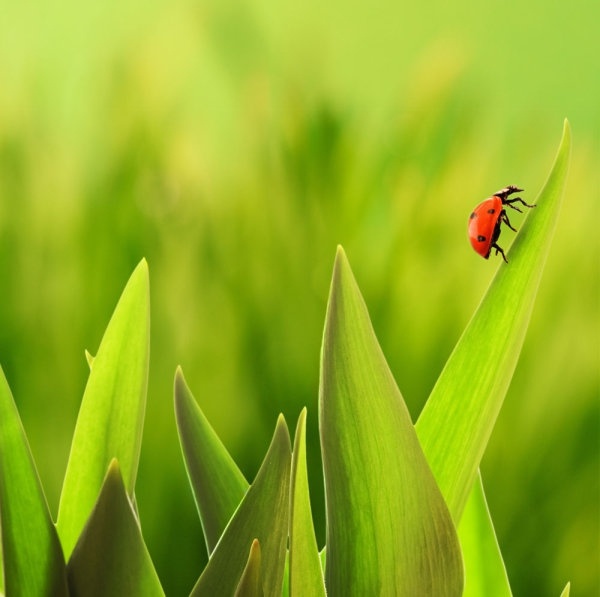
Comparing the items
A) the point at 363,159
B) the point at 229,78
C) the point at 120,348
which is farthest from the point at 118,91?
the point at 120,348

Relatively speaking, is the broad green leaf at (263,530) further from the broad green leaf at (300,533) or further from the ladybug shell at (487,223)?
the ladybug shell at (487,223)

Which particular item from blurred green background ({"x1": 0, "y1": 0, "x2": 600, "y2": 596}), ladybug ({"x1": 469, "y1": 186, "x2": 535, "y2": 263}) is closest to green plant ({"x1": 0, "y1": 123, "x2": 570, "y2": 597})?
ladybug ({"x1": 469, "y1": 186, "x2": 535, "y2": 263})

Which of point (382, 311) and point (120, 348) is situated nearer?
point (120, 348)

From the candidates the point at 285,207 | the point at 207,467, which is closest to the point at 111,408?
the point at 207,467

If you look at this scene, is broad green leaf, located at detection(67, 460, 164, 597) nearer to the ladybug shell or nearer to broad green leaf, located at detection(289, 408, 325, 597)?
broad green leaf, located at detection(289, 408, 325, 597)

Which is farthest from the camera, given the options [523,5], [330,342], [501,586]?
[523,5]

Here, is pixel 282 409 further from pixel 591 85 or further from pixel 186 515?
pixel 591 85

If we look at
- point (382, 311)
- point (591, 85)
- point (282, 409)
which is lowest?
point (282, 409)

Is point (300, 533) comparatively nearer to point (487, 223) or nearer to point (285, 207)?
point (487, 223)
